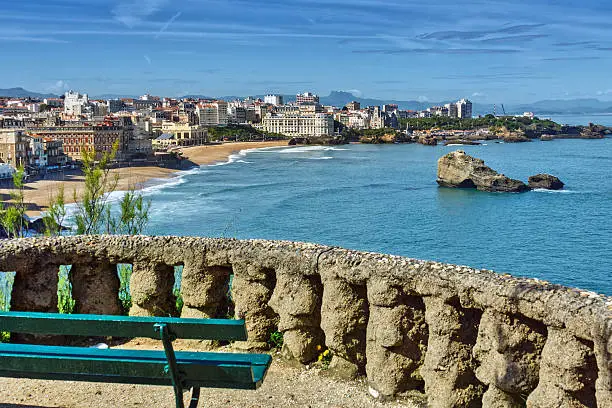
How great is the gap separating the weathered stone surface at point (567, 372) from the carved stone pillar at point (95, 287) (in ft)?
16.9

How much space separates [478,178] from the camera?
81.6 m

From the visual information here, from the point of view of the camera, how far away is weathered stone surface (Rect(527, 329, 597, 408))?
601 centimetres

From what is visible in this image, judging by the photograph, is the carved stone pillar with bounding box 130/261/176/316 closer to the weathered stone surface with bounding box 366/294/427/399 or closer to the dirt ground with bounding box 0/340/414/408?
the dirt ground with bounding box 0/340/414/408

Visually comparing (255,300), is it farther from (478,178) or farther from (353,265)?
(478,178)

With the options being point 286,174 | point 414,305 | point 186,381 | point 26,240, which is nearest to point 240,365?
point 186,381

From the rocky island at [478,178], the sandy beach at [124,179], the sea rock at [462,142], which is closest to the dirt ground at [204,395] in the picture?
the sandy beach at [124,179]

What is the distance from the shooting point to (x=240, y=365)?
6145 mm

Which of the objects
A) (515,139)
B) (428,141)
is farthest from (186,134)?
(515,139)

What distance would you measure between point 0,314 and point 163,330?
157 centimetres

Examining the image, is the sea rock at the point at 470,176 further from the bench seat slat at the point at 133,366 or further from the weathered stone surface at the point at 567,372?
the bench seat slat at the point at 133,366

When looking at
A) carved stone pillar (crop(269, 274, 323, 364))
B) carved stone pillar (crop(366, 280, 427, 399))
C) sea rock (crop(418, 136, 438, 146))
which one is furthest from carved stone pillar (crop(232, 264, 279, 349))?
sea rock (crop(418, 136, 438, 146))

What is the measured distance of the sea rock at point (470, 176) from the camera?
79000mm

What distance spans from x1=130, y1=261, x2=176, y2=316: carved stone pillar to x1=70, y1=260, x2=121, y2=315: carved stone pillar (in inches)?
10.6

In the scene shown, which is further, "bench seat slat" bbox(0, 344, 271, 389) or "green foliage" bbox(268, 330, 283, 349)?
"green foliage" bbox(268, 330, 283, 349)
